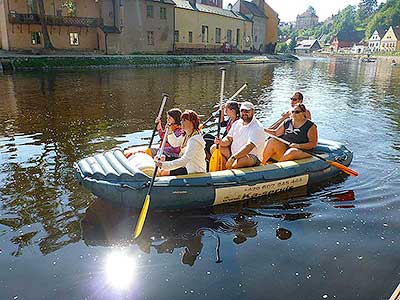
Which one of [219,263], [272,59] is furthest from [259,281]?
[272,59]

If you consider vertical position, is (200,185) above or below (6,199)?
above

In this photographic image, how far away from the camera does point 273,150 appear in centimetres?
666

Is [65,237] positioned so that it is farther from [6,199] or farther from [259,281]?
[259,281]

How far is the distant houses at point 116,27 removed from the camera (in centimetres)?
3084

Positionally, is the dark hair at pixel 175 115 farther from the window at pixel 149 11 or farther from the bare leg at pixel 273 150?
the window at pixel 149 11

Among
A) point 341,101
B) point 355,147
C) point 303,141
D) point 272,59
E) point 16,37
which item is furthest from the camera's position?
point 272,59

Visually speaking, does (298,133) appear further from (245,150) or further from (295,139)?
(245,150)

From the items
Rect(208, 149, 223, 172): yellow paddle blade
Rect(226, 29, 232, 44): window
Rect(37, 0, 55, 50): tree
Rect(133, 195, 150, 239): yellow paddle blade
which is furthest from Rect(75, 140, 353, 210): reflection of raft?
Rect(226, 29, 232, 44): window

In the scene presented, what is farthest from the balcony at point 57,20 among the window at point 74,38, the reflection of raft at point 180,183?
the reflection of raft at point 180,183

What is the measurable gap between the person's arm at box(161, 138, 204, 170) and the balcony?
1189 inches

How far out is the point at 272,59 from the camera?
171ft

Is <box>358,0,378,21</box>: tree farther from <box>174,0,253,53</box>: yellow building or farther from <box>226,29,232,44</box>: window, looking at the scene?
<box>226,29,232,44</box>: window

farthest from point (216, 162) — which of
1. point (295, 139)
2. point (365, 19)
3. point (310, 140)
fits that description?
point (365, 19)

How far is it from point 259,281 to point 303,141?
3.14 meters
